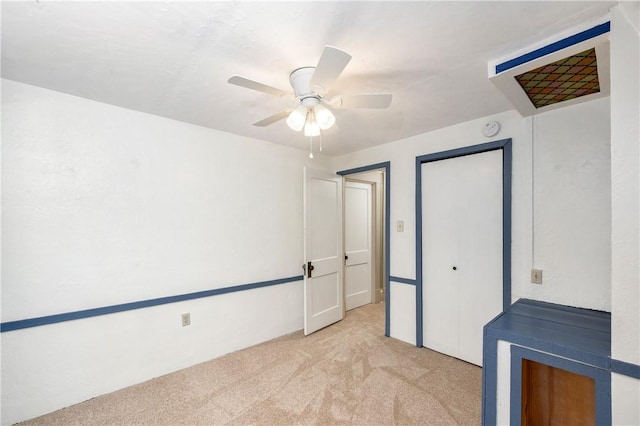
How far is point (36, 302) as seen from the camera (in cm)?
191

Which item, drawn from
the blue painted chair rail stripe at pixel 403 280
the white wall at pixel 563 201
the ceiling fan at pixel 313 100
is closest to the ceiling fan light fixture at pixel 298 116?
the ceiling fan at pixel 313 100

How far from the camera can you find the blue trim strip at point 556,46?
1.27 metres

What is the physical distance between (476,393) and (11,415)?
10.9 ft

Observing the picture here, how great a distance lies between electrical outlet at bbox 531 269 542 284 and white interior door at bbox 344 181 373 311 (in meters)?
2.37

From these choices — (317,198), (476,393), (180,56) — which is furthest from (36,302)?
(476,393)

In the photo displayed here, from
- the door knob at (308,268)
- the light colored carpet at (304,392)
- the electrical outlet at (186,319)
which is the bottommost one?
the light colored carpet at (304,392)

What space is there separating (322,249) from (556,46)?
275 centimetres

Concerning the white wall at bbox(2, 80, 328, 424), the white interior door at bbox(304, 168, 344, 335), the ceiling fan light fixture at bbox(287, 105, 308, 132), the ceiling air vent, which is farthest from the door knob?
the ceiling air vent

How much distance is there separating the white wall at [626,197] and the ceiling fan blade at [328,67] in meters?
1.13

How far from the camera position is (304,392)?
218 cm

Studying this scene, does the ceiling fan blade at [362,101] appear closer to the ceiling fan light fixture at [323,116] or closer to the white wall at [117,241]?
the ceiling fan light fixture at [323,116]

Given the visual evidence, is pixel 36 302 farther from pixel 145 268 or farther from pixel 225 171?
pixel 225 171

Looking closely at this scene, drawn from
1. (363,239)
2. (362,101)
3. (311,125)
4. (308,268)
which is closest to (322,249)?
(308,268)

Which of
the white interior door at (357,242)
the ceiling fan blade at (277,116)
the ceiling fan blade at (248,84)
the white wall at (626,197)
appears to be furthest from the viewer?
the white interior door at (357,242)
